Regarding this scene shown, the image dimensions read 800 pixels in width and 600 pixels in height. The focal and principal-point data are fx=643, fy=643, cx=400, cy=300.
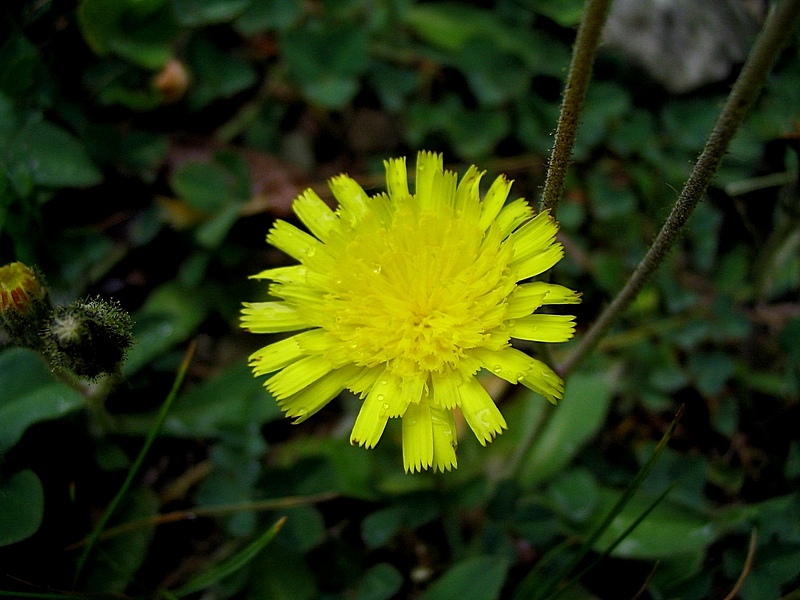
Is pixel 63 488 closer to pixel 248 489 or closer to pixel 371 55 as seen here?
pixel 248 489

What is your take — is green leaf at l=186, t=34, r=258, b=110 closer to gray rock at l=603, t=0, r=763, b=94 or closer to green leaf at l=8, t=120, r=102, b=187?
green leaf at l=8, t=120, r=102, b=187

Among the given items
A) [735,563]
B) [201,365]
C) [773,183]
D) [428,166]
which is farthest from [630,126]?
[201,365]

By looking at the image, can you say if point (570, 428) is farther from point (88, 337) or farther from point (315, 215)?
point (88, 337)

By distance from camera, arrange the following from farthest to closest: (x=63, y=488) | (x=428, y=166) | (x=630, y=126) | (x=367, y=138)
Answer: (x=367, y=138), (x=630, y=126), (x=63, y=488), (x=428, y=166)

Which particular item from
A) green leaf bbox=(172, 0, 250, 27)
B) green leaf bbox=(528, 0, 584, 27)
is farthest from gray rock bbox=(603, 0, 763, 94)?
green leaf bbox=(172, 0, 250, 27)

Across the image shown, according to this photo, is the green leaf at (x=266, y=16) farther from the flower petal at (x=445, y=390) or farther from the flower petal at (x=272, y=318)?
the flower petal at (x=445, y=390)
